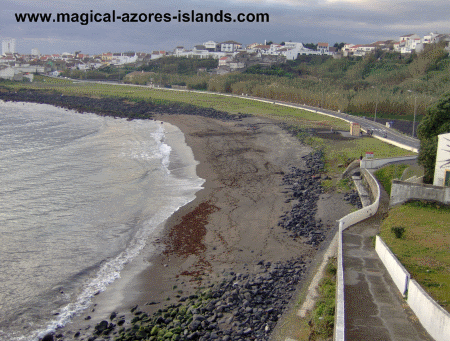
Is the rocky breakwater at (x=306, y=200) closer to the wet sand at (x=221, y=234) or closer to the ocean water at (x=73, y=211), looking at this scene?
the wet sand at (x=221, y=234)

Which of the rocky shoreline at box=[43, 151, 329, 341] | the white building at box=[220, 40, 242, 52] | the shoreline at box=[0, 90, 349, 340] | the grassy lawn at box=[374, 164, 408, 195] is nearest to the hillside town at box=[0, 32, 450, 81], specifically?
the white building at box=[220, 40, 242, 52]

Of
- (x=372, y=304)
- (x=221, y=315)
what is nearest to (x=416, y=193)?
(x=372, y=304)

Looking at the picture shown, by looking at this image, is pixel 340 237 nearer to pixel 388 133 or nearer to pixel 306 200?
pixel 306 200

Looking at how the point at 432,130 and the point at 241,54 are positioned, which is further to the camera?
the point at 241,54

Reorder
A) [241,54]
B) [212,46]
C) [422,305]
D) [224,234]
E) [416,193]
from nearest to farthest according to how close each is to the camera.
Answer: [422,305]
[224,234]
[416,193]
[241,54]
[212,46]

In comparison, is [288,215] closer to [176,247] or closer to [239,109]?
[176,247]

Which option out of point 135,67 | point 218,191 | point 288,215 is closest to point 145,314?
point 288,215

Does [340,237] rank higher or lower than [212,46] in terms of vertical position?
lower
